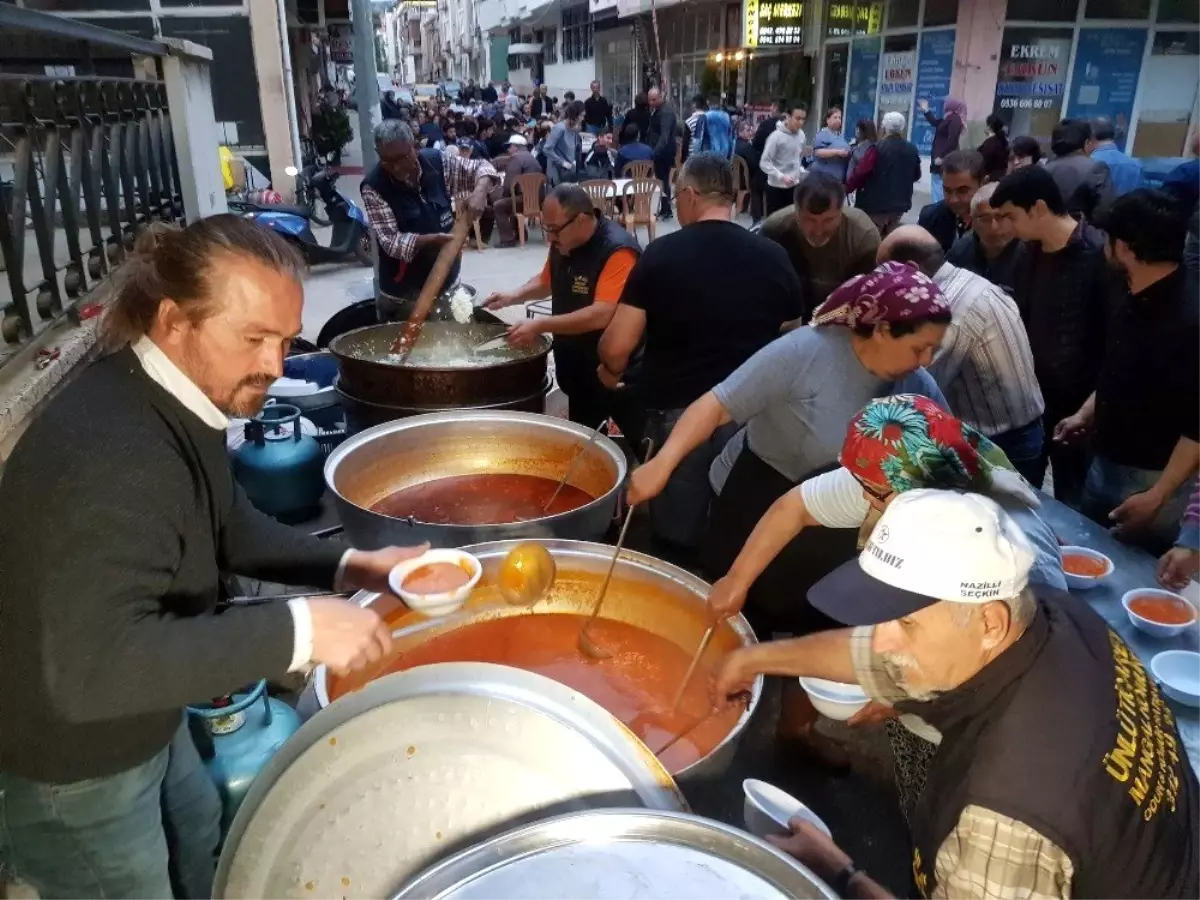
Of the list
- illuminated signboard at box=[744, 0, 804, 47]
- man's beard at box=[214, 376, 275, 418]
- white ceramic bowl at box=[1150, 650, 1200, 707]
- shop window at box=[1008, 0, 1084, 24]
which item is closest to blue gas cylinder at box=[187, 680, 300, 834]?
man's beard at box=[214, 376, 275, 418]

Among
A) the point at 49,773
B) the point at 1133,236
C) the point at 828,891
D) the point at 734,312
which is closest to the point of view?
the point at 828,891

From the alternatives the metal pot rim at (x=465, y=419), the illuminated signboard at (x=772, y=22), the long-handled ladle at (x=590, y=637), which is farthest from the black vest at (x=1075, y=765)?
the illuminated signboard at (x=772, y=22)

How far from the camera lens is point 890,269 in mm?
2428

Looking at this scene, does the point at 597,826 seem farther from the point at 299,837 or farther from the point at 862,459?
the point at 862,459

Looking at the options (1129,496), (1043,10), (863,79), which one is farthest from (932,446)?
(863,79)

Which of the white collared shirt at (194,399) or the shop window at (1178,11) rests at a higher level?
the shop window at (1178,11)

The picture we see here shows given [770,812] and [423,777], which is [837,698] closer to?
[770,812]

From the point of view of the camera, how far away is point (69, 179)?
335 cm

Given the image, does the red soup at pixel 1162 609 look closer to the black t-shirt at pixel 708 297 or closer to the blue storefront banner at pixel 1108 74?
the black t-shirt at pixel 708 297

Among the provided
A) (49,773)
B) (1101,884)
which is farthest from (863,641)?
(49,773)

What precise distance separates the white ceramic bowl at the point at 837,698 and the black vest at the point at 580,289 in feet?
7.83

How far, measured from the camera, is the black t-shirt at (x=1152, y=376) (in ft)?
9.65

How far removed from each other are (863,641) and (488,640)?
3.99 feet

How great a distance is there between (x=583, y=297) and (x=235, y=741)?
2.76m
